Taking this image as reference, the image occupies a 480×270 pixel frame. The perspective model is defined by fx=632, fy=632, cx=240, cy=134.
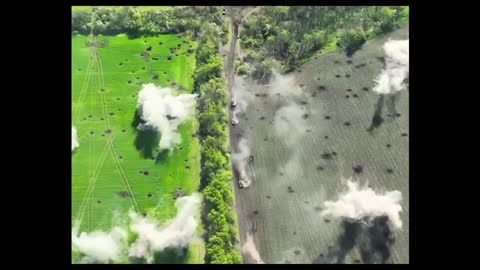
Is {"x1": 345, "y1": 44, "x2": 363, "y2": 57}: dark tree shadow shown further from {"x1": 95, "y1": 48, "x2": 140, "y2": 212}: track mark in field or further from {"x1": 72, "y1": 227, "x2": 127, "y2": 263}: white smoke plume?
{"x1": 72, "y1": 227, "x2": 127, "y2": 263}: white smoke plume

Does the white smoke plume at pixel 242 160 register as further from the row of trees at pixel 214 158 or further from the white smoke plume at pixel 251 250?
the white smoke plume at pixel 251 250

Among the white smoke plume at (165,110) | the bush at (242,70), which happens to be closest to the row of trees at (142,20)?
the bush at (242,70)

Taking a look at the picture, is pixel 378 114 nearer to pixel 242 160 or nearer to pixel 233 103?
pixel 233 103

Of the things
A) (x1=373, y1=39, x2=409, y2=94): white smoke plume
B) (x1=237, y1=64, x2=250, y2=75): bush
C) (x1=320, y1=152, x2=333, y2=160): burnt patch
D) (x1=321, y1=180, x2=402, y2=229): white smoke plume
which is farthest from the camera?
(x1=237, y1=64, x2=250, y2=75): bush

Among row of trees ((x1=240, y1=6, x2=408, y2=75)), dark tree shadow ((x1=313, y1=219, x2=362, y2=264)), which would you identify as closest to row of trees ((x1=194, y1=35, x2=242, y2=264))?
row of trees ((x1=240, y1=6, x2=408, y2=75))
